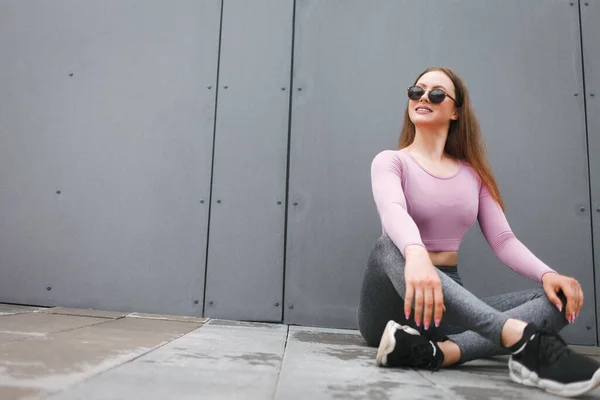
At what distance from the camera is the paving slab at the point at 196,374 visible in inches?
35.9

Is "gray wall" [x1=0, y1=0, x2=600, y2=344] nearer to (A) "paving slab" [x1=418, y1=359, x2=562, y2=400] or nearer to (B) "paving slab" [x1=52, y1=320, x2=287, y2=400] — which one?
(B) "paving slab" [x1=52, y1=320, x2=287, y2=400]

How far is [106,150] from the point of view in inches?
107

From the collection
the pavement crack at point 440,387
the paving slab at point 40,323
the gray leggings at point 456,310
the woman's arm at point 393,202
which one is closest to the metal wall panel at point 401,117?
the gray leggings at point 456,310

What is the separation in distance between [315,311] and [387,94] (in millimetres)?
1259

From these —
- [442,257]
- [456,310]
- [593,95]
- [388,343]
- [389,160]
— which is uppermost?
[593,95]

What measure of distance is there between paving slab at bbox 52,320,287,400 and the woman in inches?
15.8

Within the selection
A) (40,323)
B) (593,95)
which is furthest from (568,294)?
(40,323)

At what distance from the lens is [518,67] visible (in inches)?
105

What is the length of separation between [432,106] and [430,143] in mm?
149

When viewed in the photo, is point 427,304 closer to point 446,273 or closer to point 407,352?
point 407,352

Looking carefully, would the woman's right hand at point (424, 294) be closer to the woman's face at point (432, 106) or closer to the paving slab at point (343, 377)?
the paving slab at point (343, 377)

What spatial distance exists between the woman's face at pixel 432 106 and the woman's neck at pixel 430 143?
0.03 m

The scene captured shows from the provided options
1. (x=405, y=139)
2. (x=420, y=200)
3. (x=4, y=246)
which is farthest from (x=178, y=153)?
(x=420, y=200)

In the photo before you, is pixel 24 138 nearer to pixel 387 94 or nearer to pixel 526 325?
pixel 387 94
